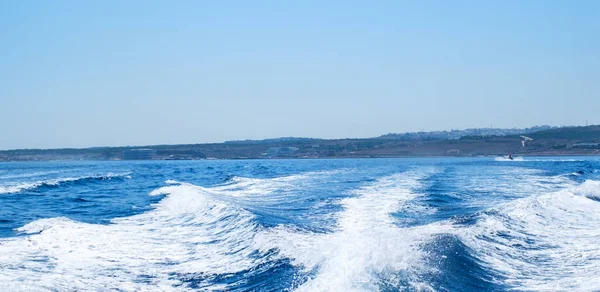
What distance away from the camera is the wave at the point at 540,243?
→ 38.2ft

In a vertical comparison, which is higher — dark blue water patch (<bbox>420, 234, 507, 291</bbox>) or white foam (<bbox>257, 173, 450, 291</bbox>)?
white foam (<bbox>257, 173, 450, 291</bbox>)

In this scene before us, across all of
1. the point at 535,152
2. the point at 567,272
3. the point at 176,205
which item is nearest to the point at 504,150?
the point at 535,152

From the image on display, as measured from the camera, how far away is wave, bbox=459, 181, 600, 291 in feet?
38.2

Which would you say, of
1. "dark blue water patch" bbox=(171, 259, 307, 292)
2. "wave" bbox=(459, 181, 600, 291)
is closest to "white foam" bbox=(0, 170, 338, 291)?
"dark blue water patch" bbox=(171, 259, 307, 292)

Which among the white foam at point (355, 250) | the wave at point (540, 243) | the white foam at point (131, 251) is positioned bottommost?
the wave at point (540, 243)

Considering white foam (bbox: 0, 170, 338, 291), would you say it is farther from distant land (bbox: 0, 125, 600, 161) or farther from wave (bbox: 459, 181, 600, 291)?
distant land (bbox: 0, 125, 600, 161)

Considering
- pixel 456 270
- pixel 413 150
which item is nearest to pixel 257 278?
pixel 456 270

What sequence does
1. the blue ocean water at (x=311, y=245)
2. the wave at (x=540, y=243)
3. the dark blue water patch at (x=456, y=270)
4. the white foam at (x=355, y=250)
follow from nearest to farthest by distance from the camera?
the white foam at (x=355, y=250) < the dark blue water patch at (x=456, y=270) < the blue ocean water at (x=311, y=245) < the wave at (x=540, y=243)

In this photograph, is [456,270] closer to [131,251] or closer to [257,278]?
[257,278]

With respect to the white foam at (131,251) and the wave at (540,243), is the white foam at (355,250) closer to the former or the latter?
the white foam at (131,251)

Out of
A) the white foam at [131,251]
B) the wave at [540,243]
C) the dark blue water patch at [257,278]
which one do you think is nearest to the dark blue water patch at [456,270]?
the wave at [540,243]

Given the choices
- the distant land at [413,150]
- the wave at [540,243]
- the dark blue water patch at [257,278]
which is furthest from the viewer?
the distant land at [413,150]

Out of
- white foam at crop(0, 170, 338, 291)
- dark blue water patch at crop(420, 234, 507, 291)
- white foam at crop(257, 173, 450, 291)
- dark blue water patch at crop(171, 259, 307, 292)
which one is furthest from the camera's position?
white foam at crop(0, 170, 338, 291)

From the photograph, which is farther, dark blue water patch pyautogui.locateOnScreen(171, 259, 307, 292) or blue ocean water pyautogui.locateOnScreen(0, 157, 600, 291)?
blue ocean water pyautogui.locateOnScreen(0, 157, 600, 291)
